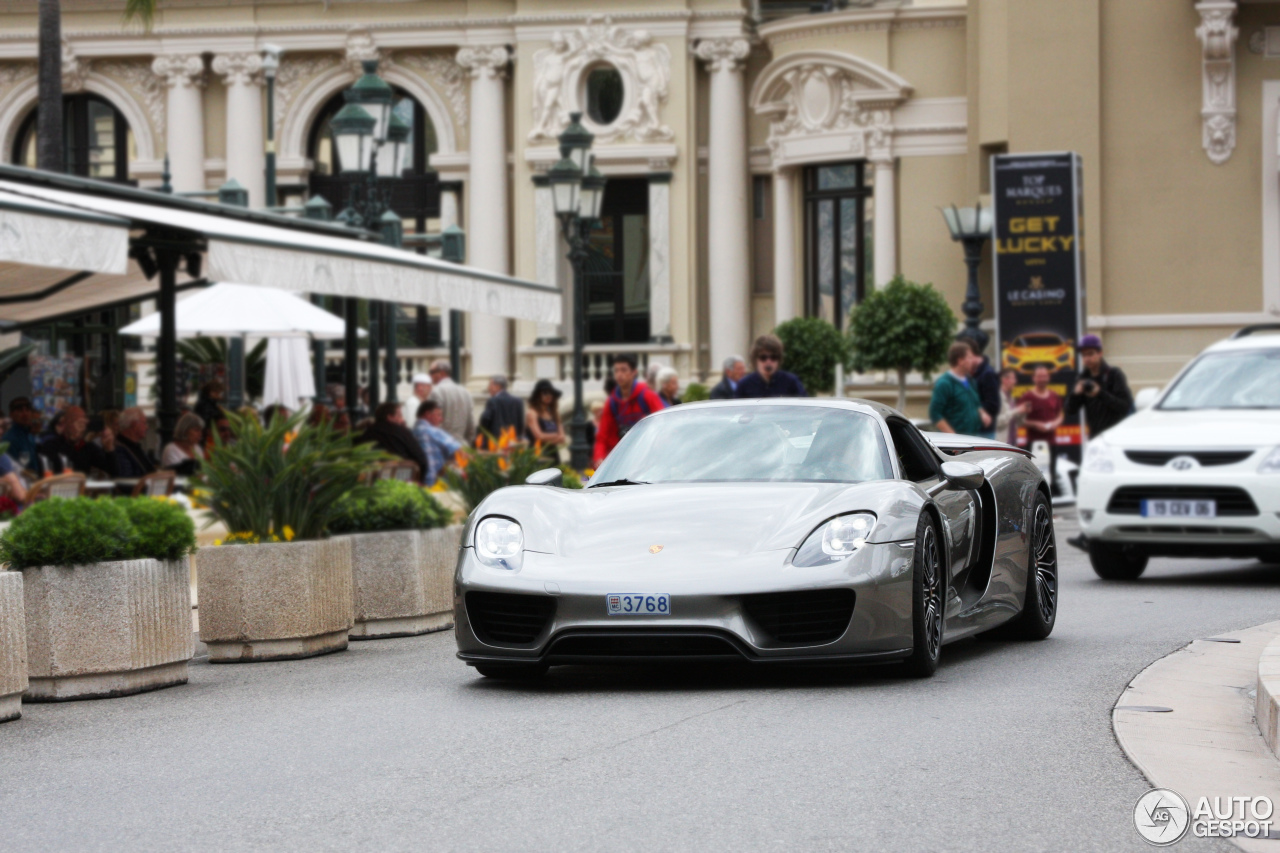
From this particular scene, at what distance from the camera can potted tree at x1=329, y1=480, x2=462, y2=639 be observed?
Answer: 36.1ft

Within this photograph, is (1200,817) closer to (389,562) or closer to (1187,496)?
(389,562)

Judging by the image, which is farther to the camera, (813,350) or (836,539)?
(813,350)

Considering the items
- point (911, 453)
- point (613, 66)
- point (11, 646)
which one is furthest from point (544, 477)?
point (613, 66)

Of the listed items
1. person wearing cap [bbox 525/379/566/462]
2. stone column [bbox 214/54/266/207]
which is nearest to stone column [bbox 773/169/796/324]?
stone column [bbox 214/54/266/207]

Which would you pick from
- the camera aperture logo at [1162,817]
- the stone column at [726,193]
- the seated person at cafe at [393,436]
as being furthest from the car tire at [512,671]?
the stone column at [726,193]

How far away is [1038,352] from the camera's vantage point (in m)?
24.8

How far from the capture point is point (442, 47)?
38344mm

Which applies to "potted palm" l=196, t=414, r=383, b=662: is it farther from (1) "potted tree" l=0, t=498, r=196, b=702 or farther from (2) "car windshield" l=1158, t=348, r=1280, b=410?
(2) "car windshield" l=1158, t=348, r=1280, b=410

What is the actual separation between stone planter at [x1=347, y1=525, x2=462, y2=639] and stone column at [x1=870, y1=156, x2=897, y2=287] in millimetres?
24846

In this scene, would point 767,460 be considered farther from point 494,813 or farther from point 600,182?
point 600,182

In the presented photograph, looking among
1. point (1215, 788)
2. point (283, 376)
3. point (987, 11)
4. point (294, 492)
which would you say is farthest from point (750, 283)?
point (1215, 788)

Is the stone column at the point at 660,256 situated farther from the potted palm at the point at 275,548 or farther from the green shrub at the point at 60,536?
the green shrub at the point at 60,536

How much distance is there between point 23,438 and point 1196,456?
33.5 feet

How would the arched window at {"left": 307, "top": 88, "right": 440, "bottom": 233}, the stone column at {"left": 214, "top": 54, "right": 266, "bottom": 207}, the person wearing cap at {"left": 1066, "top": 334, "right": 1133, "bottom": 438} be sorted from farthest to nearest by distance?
1. the arched window at {"left": 307, "top": 88, "right": 440, "bottom": 233}
2. the stone column at {"left": 214, "top": 54, "right": 266, "bottom": 207}
3. the person wearing cap at {"left": 1066, "top": 334, "right": 1133, "bottom": 438}
